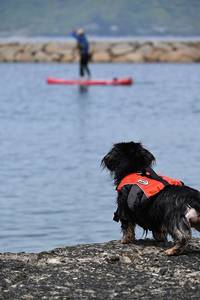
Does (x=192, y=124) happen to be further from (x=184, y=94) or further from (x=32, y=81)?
(x=32, y=81)

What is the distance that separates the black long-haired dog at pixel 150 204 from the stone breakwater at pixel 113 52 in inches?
Answer: 3188

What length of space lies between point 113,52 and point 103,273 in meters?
87.1

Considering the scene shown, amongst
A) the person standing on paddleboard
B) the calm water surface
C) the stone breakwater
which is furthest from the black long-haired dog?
the stone breakwater

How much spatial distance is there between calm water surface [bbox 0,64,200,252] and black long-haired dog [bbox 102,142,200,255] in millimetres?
2550

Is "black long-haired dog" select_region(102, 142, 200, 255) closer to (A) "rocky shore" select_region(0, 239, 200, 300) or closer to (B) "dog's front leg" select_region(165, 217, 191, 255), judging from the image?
(B) "dog's front leg" select_region(165, 217, 191, 255)

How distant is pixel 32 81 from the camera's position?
61531mm

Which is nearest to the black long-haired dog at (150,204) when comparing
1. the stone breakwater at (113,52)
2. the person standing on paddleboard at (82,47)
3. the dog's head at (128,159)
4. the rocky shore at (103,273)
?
the dog's head at (128,159)

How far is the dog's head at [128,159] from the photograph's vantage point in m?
10.8

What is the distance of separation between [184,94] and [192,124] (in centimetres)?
1712

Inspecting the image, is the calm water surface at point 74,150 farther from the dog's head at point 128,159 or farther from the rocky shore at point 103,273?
the rocky shore at point 103,273

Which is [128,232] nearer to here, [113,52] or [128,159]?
[128,159]

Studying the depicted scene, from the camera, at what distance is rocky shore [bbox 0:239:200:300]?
8938 millimetres

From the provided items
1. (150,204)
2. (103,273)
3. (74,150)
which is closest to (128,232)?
(150,204)

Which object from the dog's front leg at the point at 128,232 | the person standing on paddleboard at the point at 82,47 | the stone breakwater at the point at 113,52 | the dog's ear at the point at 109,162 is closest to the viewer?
the dog's front leg at the point at 128,232
